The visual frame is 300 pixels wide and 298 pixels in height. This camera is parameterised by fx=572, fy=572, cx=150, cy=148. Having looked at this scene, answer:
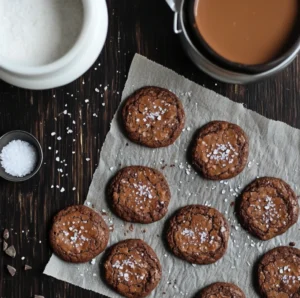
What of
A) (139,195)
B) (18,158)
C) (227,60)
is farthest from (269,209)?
(18,158)

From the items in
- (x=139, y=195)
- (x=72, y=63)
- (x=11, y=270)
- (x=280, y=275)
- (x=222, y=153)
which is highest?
(x=72, y=63)

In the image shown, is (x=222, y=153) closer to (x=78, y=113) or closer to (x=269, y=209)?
(x=269, y=209)

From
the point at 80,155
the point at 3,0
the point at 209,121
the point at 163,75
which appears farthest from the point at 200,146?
the point at 3,0

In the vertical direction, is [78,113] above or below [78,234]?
above

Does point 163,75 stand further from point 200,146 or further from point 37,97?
point 37,97

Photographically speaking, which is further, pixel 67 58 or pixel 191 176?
pixel 191 176

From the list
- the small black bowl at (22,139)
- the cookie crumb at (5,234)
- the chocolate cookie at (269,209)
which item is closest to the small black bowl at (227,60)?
the chocolate cookie at (269,209)
